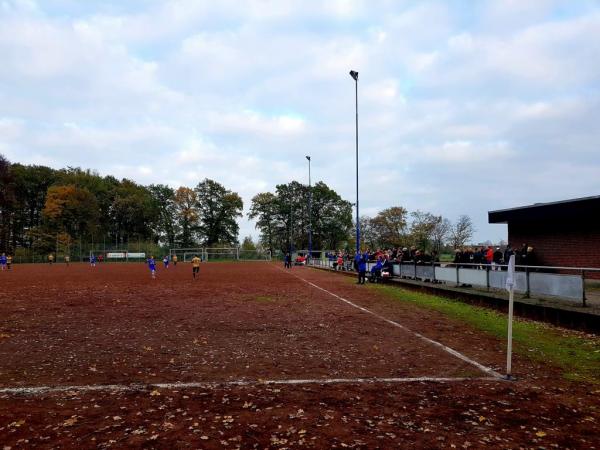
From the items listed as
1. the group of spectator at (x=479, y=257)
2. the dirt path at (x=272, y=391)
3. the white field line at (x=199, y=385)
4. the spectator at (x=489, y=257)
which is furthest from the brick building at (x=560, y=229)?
the white field line at (x=199, y=385)

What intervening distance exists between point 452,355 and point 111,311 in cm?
993

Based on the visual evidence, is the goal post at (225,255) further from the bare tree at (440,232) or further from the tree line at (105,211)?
the bare tree at (440,232)

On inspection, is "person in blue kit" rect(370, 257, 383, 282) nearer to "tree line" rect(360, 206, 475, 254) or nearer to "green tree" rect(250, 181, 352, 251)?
"tree line" rect(360, 206, 475, 254)

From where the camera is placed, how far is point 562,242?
1855cm

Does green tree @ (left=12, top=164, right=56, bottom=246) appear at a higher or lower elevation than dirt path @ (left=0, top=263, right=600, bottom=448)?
higher

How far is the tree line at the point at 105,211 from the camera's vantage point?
89.4 m

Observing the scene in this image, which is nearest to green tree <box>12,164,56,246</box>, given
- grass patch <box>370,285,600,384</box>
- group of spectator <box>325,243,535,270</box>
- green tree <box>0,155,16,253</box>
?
green tree <box>0,155,16,253</box>

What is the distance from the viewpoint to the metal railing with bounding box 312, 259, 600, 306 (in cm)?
1100

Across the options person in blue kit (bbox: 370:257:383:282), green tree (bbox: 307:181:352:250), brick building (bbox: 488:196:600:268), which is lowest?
person in blue kit (bbox: 370:257:383:282)

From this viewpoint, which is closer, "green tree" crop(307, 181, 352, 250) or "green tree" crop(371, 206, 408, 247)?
"green tree" crop(371, 206, 408, 247)

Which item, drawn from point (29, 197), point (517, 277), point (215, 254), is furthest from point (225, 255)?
point (517, 277)

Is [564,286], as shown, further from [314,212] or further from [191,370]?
[314,212]

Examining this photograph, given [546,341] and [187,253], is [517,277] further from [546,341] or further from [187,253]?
[187,253]

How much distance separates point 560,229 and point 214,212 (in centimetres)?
9641
